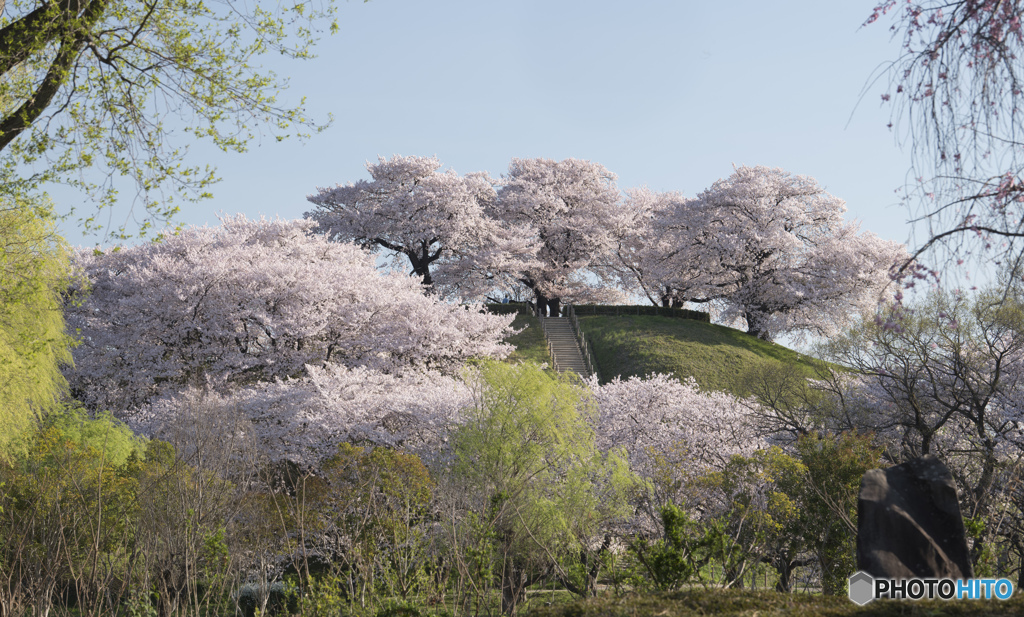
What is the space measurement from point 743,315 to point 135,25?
35762 millimetres

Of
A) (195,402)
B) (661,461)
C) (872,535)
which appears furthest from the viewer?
(195,402)

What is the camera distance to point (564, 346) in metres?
36.7

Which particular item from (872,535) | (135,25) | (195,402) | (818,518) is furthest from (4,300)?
(818,518)

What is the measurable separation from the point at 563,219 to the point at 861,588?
A: 4079cm

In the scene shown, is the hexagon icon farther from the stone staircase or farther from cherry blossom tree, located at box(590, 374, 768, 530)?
the stone staircase

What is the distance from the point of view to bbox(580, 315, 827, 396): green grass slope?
32688mm

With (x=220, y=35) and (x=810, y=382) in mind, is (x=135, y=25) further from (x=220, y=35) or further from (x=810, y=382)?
(x=810, y=382)

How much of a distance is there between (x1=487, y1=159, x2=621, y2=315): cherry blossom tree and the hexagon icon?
38.7 m

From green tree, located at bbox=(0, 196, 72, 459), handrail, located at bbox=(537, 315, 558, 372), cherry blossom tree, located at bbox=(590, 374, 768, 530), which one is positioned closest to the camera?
green tree, located at bbox=(0, 196, 72, 459)

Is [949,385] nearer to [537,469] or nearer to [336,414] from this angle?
[537,469]

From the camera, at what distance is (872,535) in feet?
20.5

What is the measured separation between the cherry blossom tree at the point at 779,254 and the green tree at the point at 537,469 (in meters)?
26.4

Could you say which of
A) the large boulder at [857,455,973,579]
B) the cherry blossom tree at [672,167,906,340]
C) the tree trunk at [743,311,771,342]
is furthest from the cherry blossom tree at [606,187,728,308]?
the large boulder at [857,455,973,579]

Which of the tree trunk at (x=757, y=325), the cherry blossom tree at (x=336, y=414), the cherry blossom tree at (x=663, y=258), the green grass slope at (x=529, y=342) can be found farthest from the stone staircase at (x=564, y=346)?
the cherry blossom tree at (x=336, y=414)
